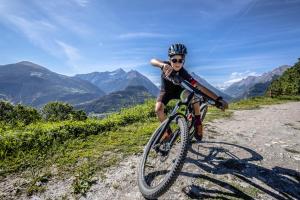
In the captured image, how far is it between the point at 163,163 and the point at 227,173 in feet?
5.28

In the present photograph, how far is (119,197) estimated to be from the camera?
5.27m

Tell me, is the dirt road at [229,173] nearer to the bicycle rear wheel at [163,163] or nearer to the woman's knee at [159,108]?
the bicycle rear wheel at [163,163]

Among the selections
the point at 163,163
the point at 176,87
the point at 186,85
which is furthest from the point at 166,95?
the point at 163,163

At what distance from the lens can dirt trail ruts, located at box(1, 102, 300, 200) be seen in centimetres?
544

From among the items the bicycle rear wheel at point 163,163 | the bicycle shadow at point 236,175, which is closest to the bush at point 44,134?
the bicycle rear wheel at point 163,163

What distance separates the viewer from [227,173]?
642cm

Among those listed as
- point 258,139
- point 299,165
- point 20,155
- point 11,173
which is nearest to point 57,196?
point 11,173

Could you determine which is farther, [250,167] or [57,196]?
[250,167]

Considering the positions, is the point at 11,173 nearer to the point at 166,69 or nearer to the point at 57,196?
the point at 57,196

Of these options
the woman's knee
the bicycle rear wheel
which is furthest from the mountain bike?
the woman's knee

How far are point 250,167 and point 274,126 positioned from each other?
7.22m

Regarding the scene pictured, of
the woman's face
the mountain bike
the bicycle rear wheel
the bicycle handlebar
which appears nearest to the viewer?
the bicycle rear wheel

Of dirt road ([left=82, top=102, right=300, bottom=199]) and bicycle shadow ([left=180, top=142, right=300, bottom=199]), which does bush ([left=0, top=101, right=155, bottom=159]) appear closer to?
dirt road ([left=82, top=102, right=300, bottom=199])

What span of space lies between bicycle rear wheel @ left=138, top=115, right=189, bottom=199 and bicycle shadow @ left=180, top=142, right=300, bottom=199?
25.4 inches
